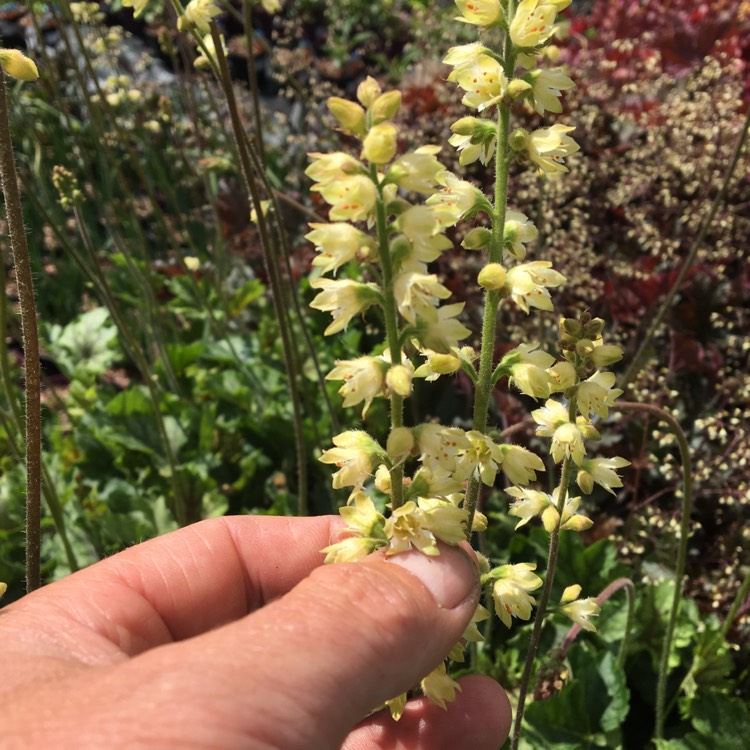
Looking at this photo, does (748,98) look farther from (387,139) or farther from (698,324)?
(387,139)

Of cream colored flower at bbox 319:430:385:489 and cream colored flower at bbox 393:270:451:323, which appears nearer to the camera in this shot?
cream colored flower at bbox 393:270:451:323

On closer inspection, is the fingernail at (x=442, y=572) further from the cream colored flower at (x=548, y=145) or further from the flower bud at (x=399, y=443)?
the cream colored flower at (x=548, y=145)

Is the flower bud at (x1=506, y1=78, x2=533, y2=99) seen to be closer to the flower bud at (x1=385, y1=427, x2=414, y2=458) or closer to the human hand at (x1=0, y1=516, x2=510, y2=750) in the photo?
the flower bud at (x1=385, y1=427, x2=414, y2=458)

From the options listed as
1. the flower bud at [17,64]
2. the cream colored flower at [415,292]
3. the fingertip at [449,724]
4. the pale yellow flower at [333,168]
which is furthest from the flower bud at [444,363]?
the flower bud at [17,64]

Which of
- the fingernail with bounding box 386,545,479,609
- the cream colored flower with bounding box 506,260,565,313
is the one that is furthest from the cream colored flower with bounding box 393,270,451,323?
the fingernail with bounding box 386,545,479,609

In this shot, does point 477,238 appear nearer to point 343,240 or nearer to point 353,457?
point 343,240

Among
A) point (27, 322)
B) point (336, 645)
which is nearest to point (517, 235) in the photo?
point (336, 645)
